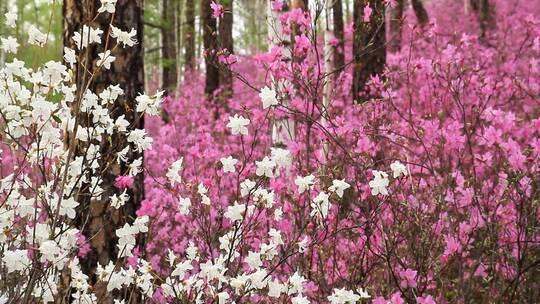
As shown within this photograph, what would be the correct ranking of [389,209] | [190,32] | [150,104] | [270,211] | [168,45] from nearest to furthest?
[150,104] < [270,211] < [389,209] < [190,32] < [168,45]

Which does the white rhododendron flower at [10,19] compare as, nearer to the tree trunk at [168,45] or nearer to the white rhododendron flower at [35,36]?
the white rhododendron flower at [35,36]

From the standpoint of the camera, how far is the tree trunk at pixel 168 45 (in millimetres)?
14266

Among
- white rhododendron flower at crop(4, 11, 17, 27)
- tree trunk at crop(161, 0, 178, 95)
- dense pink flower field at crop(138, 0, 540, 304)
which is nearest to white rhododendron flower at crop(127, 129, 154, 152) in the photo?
dense pink flower field at crop(138, 0, 540, 304)

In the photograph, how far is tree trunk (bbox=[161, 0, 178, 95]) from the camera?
46.8 feet

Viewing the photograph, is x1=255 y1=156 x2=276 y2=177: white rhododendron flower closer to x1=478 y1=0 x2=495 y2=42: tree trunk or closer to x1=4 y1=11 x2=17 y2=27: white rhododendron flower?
x1=4 y1=11 x2=17 y2=27: white rhododendron flower

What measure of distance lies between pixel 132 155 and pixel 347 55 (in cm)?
1225

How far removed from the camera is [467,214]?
3729mm

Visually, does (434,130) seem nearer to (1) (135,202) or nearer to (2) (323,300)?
(2) (323,300)

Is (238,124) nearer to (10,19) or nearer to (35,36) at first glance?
(35,36)

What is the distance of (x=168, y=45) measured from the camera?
15148mm

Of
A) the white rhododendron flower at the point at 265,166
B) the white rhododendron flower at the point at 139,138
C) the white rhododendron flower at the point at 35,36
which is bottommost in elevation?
the white rhododendron flower at the point at 265,166

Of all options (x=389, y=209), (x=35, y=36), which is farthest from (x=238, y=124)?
(x=389, y=209)

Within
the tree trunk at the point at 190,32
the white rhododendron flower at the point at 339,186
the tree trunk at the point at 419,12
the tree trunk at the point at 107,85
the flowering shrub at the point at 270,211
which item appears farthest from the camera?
the tree trunk at the point at 419,12

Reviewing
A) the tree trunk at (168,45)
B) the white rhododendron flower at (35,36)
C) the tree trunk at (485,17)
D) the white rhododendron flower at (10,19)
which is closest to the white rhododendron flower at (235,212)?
the white rhododendron flower at (35,36)
